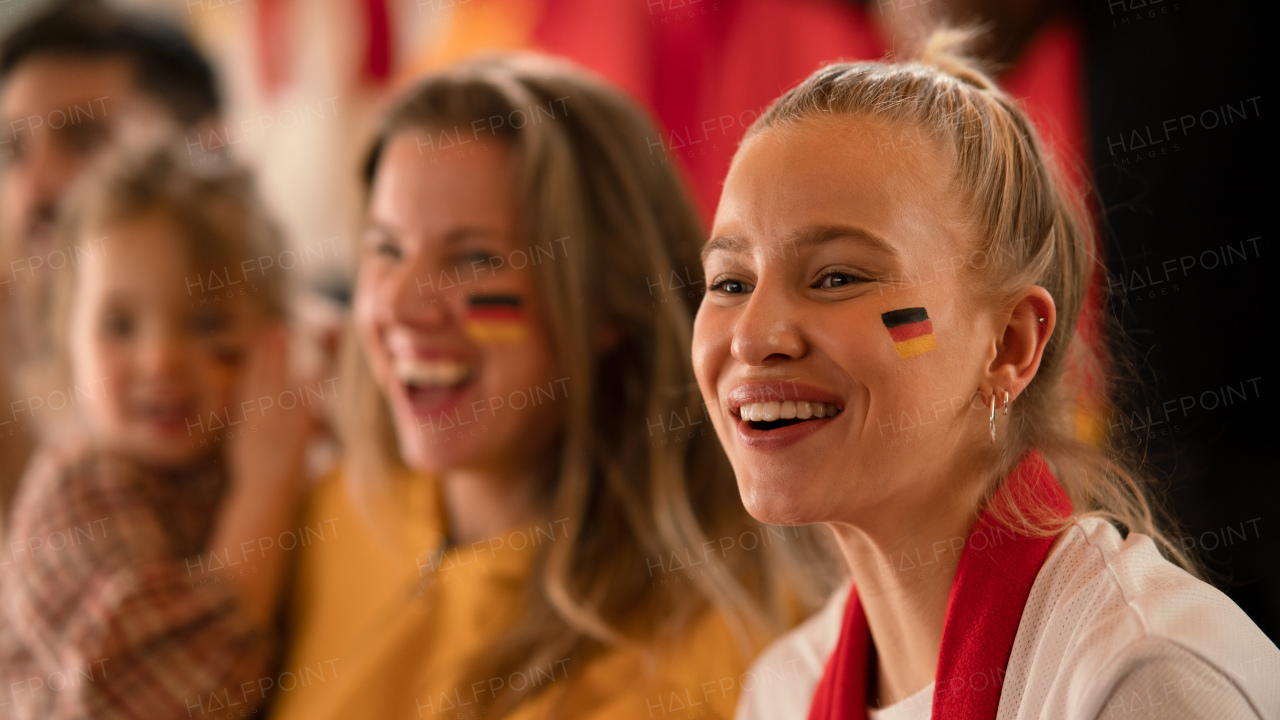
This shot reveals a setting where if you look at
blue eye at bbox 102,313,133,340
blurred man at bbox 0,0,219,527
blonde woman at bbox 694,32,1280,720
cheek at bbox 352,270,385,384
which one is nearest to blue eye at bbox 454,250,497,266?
cheek at bbox 352,270,385,384

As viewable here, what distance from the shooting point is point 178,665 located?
3.92 ft

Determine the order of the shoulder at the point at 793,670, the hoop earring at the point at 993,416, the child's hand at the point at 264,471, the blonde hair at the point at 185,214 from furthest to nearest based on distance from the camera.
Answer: the blonde hair at the point at 185,214 → the child's hand at the point at 264,471 → the shoulder at the point at 793,670 → the hoop earring at the point at 993,416

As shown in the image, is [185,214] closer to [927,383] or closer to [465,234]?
[465,234]

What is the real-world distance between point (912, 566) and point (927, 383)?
0.15 m

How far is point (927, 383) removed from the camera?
2.17 feet

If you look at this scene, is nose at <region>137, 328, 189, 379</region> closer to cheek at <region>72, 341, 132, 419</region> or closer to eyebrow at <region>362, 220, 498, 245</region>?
cheek at <region>72, 341, 132, 419</region>

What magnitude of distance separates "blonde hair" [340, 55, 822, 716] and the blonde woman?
0.38m

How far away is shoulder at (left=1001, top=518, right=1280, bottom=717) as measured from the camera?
59 cm

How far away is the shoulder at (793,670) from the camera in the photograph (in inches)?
35.3

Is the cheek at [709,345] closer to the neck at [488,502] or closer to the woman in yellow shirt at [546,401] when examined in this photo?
the woman in yellow shirt at [546,401]

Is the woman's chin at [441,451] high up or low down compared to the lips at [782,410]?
down

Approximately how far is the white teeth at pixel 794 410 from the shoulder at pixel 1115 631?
182mm

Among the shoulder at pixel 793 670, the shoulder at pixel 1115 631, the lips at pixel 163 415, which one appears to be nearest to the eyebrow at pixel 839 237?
the shoulder at pixel 1115 631

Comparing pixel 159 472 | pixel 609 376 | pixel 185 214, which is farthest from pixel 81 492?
pixel 609 376
